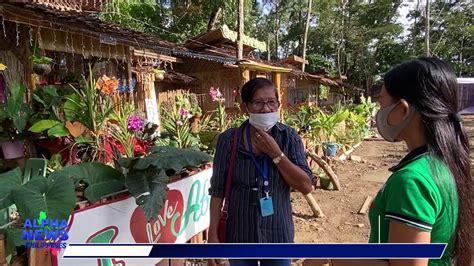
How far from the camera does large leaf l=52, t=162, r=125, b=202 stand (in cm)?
207

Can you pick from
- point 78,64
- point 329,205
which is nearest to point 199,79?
point 78,64

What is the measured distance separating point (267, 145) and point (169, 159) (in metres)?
0.74

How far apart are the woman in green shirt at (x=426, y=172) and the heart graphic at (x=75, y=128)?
233cm

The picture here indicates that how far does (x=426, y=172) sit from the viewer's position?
3.23 feet

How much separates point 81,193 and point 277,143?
1.14 m

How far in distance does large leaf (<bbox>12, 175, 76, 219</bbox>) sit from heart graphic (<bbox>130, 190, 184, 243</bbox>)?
57cm

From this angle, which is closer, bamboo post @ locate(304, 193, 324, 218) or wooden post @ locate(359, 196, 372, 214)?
bamboo post @ locate(304, 193, 324, 218)

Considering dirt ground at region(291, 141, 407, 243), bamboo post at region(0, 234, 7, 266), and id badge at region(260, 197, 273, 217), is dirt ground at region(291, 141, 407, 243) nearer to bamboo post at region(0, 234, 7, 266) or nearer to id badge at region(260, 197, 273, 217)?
id badge at region(260, 197, 273, 217)

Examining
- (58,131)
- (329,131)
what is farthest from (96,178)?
(329,131)

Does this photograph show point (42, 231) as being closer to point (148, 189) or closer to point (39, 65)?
point (148, 189)

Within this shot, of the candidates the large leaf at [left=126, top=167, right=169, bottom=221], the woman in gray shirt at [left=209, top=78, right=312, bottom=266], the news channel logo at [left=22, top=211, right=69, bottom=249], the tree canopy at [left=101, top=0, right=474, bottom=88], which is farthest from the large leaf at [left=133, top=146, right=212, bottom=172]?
the tree canopy at [left=101, top=0, right=474, bottom=88]

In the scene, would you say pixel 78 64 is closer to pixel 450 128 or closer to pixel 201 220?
pixel 201 220

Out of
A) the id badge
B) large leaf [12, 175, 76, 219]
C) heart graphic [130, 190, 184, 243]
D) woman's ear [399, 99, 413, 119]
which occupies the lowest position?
heart graphic [130, 190, 184, 243]

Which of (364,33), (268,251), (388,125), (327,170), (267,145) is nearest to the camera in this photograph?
(268,251)
